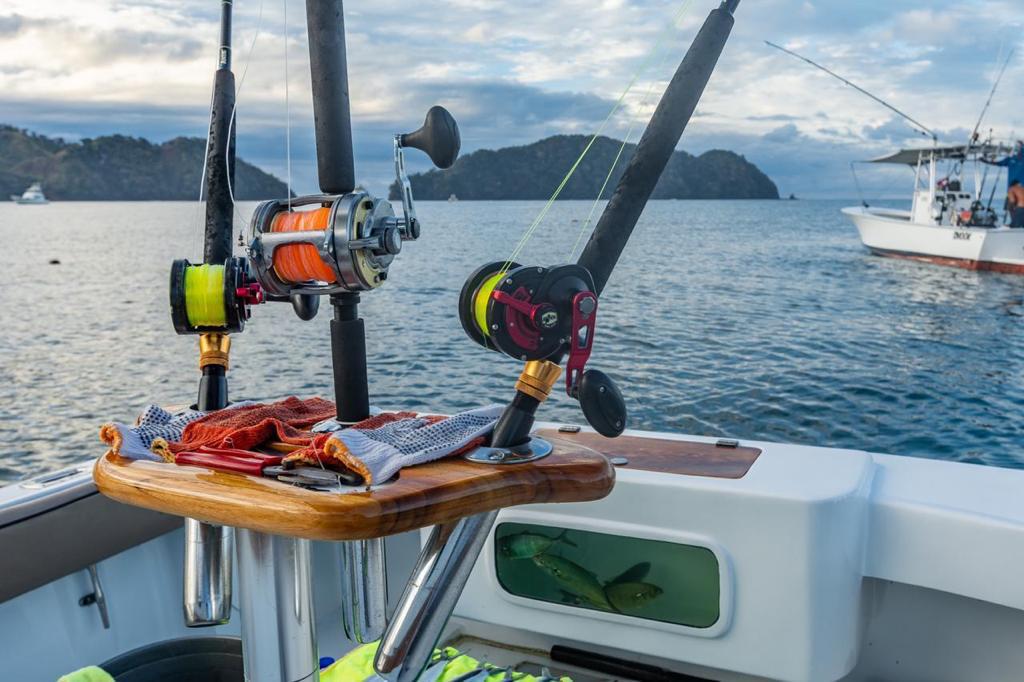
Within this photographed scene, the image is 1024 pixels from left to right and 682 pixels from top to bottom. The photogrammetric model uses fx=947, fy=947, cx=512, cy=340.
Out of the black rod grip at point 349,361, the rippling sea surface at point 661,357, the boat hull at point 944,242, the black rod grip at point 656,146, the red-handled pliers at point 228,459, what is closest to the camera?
the red-handled pliers at point 228,459

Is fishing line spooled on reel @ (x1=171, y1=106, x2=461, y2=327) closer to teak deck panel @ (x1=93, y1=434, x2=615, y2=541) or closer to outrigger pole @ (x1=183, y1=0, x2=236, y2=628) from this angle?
outrigger pole @ (x1=183, y1=0, x2=236, y2=628)

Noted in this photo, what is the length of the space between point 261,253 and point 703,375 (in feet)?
35.4

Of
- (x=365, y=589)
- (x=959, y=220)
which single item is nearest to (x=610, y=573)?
(x=365, y=589)

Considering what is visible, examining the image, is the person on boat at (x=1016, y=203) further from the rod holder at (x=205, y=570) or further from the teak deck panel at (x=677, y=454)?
the rod holder at (x=205, y=570)

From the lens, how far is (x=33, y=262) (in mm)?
32031

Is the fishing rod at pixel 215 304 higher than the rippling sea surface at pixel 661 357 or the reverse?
higher

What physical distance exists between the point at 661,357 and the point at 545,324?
11.8m

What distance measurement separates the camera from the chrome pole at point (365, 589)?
133 cm

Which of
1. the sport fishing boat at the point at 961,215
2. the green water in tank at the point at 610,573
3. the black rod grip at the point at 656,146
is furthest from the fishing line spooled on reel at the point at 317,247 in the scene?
the sport fishing boat at the point at 961,215

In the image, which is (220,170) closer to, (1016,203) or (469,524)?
(469,524)

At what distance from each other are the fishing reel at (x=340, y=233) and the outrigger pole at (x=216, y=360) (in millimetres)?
260

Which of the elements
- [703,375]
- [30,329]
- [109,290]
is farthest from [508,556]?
[109,290]

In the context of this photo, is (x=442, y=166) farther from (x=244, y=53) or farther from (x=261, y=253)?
(x=244, y=53)

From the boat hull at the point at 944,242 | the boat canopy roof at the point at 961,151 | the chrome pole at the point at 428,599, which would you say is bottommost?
the boat hull at the point at 944,242
